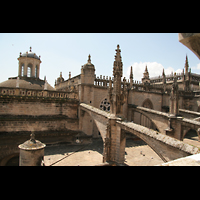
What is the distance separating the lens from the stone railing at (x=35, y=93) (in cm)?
1589

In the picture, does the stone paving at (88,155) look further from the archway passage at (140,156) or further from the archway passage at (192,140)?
the archway passage at (192,140)

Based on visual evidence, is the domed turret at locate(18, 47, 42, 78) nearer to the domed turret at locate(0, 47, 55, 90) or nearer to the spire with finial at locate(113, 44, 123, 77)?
the domed turret at locate(0, 47, 55, 90)

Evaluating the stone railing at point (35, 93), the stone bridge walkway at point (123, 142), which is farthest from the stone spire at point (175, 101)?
the stone railing at point (35, 93)

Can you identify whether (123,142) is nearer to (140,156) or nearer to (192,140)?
(140,156)

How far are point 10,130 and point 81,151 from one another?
737cm

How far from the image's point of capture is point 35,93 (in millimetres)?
16953

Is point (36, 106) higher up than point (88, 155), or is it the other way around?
point (36, 106)

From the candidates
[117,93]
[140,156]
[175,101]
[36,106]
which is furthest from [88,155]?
[175,101]

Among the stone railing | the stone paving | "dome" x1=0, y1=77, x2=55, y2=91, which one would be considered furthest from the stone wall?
"dome" x1=0, y1=77, x2=55, y2=91

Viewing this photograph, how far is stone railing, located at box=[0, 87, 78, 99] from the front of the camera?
15.9m
